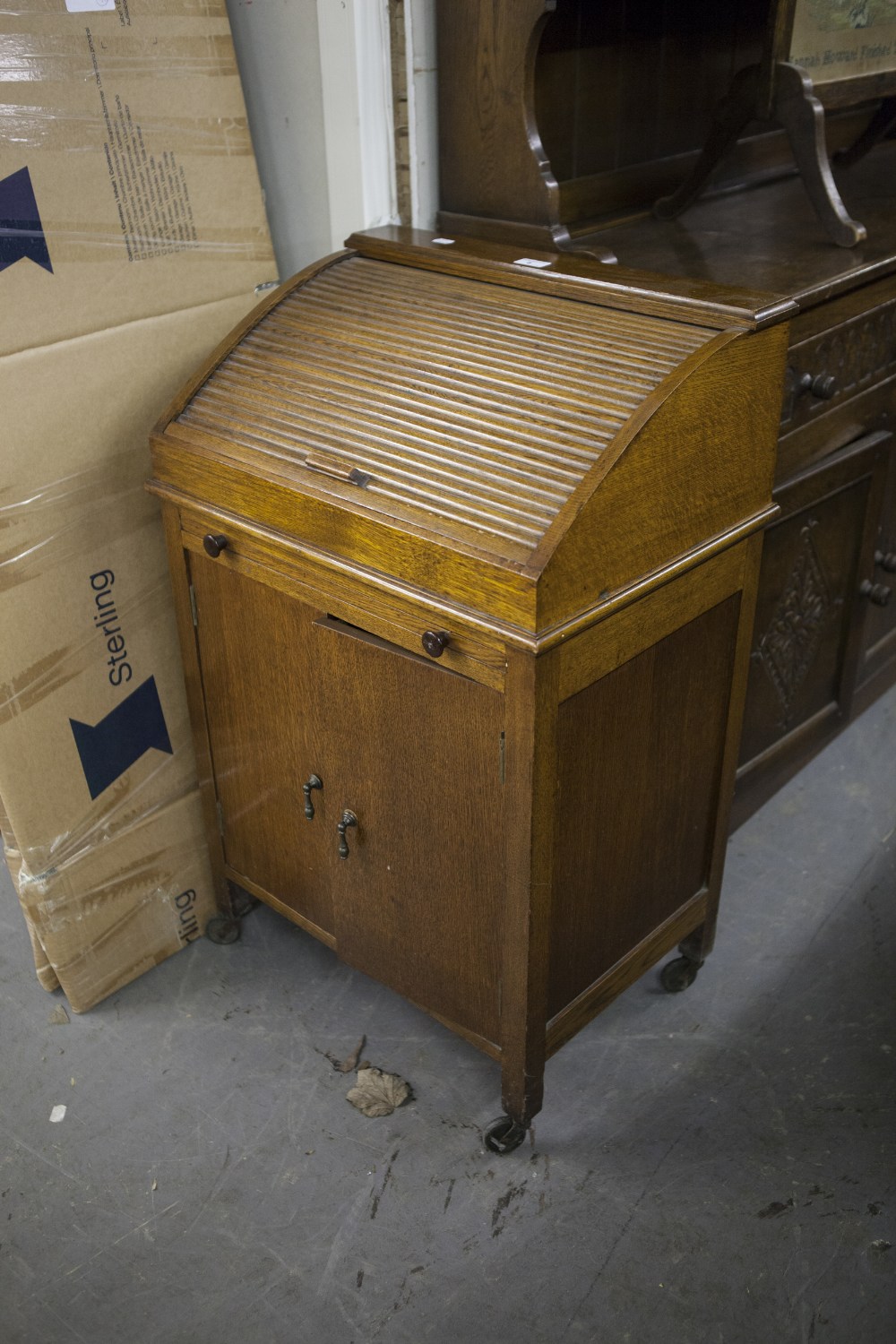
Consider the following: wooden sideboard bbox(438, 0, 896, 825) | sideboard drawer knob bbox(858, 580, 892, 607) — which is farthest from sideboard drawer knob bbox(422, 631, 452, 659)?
sideboard drawer knob bbox(858, 580, 892, 607)

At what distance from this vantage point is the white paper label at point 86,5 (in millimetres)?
1641

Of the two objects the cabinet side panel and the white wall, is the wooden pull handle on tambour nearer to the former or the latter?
the cabinet side panel

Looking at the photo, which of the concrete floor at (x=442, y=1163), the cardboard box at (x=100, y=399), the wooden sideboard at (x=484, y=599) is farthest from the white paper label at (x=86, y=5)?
the concrete floor at (x=442, y=1163)

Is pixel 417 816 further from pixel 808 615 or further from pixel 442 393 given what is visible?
pixel 808 615

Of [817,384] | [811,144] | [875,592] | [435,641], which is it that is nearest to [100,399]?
[435,641]

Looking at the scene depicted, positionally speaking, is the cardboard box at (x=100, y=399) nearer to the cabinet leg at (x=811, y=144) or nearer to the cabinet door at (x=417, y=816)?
the cabinet door at (x=417, y=816)

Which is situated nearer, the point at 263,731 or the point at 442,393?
the point at 442,393

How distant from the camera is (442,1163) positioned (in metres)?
1.77

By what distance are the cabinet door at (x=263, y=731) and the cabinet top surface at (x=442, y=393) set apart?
24 centimetres

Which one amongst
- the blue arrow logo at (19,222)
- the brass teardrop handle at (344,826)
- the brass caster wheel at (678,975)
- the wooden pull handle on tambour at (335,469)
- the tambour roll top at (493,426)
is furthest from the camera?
the brass caster wheel at (678,975)

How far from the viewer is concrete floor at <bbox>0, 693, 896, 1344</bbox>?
1572mm

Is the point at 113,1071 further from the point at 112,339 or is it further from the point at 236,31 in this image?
the point at 236,31

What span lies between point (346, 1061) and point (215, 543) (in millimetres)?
879

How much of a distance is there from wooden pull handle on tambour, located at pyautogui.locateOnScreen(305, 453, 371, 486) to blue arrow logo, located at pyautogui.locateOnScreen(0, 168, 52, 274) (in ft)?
1.72
